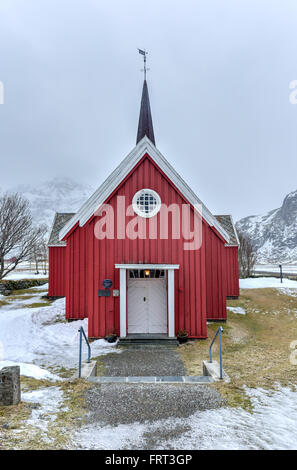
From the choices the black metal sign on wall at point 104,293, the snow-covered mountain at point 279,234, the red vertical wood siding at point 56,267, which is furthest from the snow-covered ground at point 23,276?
the snow-covered mountain at point 279,234

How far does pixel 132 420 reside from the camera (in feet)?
15.6

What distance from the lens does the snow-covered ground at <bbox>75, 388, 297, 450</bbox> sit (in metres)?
4.01

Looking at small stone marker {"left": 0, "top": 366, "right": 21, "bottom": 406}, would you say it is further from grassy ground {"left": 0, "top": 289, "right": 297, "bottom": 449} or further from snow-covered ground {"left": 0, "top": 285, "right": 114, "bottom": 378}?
snow-covered ground {"left": 0, "top": 285, "right": 114, "bottom": 378}

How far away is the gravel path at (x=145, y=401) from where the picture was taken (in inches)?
193

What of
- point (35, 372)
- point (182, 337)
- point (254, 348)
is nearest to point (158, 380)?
point (35, 372)

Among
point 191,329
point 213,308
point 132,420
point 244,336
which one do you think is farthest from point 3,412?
point 213,308

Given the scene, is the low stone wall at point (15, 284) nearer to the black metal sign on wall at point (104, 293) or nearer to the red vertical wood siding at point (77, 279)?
the red vertical wood siding at point (77, 279)

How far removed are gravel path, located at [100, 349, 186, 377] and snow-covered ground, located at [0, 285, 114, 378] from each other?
2.83 feet

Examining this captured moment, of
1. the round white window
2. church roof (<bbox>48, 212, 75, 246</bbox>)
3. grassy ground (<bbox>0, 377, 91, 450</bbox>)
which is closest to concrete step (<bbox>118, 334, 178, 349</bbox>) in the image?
grassy ground (<bbox>0, 377, 91, 450</bbox>)

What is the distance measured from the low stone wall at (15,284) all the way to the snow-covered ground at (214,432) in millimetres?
22646

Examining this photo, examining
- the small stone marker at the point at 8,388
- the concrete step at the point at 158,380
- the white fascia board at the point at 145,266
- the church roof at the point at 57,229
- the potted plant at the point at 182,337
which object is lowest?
the potted plant at the point at 182,337

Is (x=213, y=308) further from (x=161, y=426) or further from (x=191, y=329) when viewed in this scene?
(x=161, y=426)
